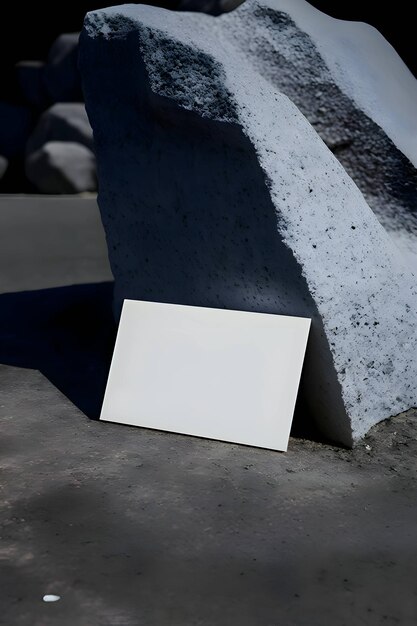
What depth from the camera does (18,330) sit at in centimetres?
297

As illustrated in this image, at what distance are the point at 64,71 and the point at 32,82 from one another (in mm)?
766

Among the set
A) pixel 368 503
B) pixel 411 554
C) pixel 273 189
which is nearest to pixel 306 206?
pixel 273 189

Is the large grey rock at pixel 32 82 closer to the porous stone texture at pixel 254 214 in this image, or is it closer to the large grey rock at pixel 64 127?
the large grey rock at pixel 64 127

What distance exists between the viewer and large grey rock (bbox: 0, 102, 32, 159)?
8664mm

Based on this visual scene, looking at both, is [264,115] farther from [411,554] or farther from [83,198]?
[83,198]

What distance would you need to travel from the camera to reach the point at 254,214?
6.59 ft

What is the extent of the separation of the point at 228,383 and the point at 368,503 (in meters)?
→ 0.47

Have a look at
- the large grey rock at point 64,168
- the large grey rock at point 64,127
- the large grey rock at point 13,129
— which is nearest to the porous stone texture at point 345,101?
the large grey rock at point 64,168

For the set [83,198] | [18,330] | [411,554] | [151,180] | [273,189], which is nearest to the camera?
[411,554]

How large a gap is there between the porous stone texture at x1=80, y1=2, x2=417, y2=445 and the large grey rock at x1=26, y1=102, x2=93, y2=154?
208 inches

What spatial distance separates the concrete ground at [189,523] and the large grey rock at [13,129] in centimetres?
663

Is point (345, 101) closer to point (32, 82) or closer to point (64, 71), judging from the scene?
point (64, 71)

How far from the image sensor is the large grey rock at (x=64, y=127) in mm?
7574

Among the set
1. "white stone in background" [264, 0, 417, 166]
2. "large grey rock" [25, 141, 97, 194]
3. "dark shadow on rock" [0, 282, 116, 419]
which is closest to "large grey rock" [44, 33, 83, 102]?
"large grey rock" [25, 141, 97, 194]
